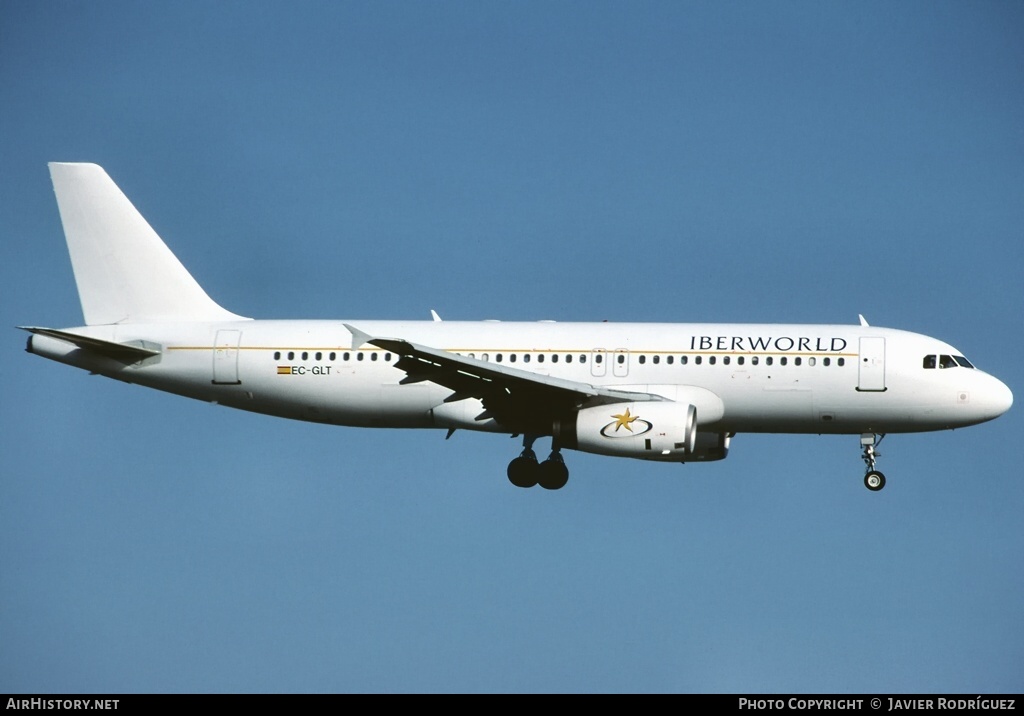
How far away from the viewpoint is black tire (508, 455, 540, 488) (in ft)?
148

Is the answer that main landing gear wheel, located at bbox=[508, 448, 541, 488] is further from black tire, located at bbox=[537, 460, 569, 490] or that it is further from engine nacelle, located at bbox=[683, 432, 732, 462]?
engine nacelle, located at bbox=[683, 432, 732, 462]

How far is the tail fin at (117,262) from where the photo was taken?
158ft

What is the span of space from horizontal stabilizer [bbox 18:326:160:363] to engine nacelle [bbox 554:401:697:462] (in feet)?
43.4

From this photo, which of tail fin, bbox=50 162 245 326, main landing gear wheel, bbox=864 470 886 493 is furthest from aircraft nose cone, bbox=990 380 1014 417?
tail fin, bbox=50 162 245 326

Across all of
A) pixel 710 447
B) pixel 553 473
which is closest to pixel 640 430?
pixel 553 473

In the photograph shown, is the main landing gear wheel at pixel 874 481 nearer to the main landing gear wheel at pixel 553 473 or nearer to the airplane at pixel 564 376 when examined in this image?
the airplane at pixel 564 376

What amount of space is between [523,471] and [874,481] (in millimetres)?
9961

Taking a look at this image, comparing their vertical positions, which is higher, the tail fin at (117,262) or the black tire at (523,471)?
the tail fin at (117,262)

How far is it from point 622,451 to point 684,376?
3.62 metres

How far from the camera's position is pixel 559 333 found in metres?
45.8

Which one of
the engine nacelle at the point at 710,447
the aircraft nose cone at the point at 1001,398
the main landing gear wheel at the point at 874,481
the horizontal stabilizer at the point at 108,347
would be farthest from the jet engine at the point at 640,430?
the horizontal stabilizer at the point at 108,347

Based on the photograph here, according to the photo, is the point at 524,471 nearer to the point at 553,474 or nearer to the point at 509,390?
the point at 553,474

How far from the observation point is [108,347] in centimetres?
4622

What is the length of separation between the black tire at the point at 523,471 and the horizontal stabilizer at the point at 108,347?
11050mm
